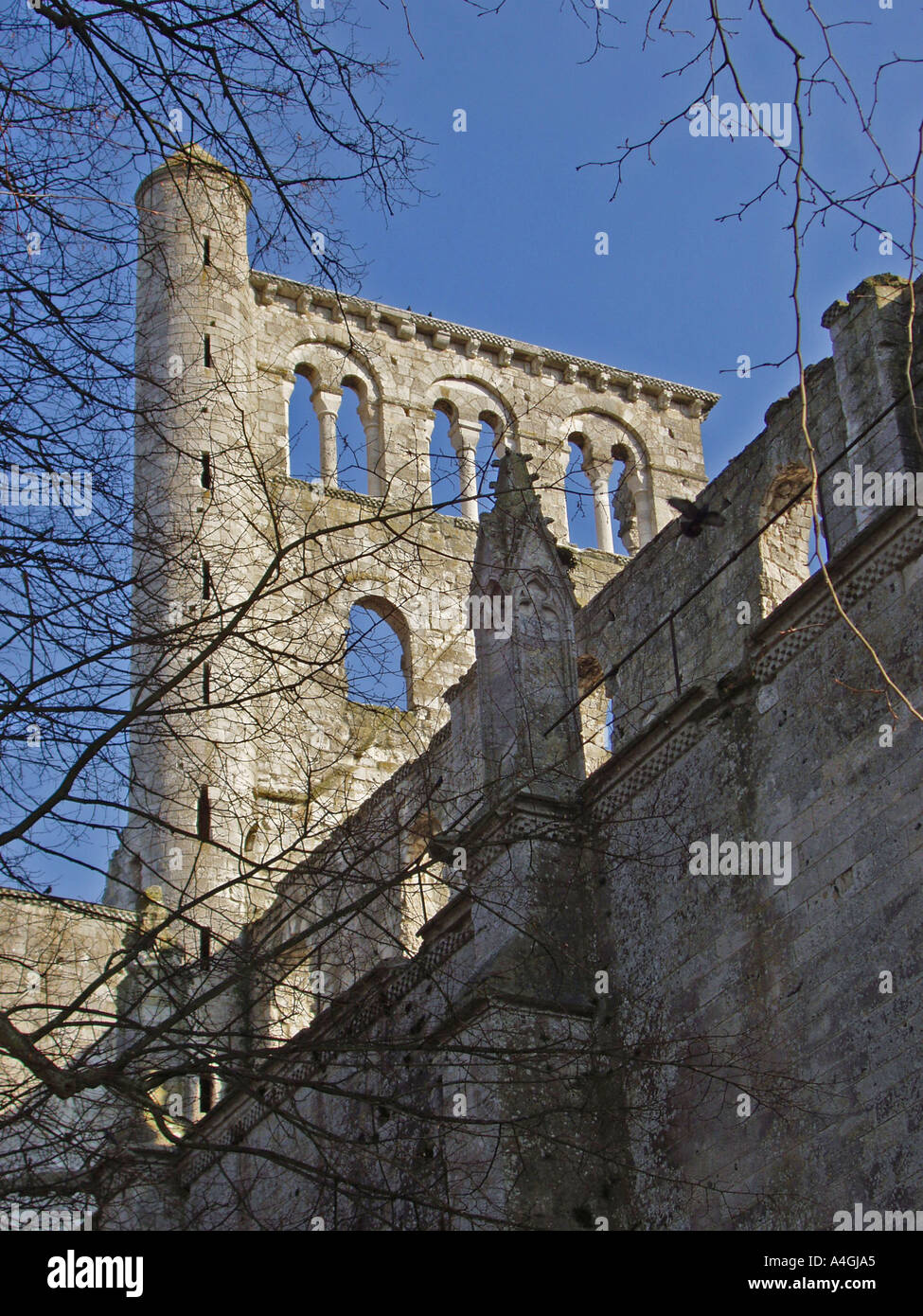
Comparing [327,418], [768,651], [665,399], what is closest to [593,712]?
[768,651]

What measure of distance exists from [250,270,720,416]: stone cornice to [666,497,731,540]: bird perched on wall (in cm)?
1128

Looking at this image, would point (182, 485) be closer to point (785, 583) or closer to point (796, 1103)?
point (785, 583)

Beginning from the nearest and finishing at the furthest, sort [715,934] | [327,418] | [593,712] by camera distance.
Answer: [715,934]
[593,712]
[327,418]

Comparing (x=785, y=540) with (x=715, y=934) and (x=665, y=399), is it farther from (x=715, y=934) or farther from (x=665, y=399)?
(x=665, y=399)

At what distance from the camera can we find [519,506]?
1445 centimetres

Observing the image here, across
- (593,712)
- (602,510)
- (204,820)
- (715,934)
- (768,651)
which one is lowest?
(715,934)

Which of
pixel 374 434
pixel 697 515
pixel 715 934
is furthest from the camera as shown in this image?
pixel 374 434

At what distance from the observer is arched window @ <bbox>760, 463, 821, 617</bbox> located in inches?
531

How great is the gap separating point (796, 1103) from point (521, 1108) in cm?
196

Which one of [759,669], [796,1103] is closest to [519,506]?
[759,669]

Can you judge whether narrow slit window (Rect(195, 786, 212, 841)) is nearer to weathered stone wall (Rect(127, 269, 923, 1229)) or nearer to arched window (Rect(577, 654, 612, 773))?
weathered stone wall (Rect(127, 269, 923, 1229))

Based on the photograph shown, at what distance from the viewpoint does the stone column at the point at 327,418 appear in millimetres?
24844

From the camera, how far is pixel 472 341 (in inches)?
1069

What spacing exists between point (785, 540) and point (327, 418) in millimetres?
12542
